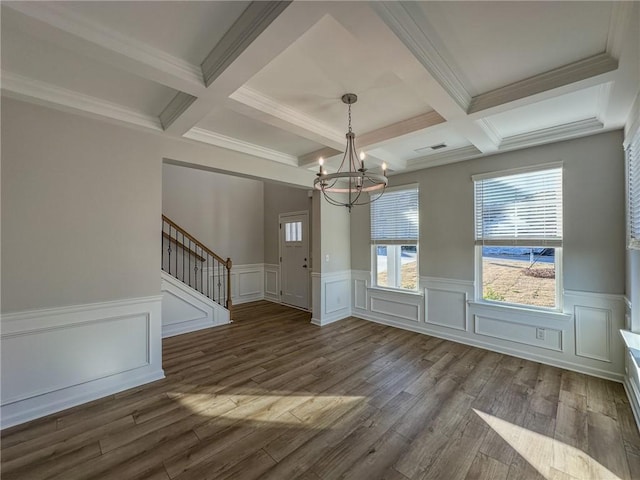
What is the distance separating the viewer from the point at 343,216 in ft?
17.3

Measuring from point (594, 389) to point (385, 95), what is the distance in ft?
11.7

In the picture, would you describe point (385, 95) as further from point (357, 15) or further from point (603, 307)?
point (603, 307)

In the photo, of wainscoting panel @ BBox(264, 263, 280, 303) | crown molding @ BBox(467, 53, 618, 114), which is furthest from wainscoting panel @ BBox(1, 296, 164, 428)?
crown molding @ BBox(467, 53, 618, 114)

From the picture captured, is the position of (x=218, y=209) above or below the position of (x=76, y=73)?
below

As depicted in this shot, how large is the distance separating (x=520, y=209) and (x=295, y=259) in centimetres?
428

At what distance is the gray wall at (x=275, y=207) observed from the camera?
20.4ft

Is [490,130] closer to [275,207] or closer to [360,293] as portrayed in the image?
[360,293]

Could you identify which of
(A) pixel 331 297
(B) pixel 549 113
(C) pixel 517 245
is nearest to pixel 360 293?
(A) pixel 331 297

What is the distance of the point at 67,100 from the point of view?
93.4 inches

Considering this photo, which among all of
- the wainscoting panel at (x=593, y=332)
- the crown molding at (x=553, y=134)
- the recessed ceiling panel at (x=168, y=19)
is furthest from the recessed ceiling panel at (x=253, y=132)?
the wainscoting panel at (x=593, y=332)

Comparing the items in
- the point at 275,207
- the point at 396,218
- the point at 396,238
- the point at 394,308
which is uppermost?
the point at 275,207

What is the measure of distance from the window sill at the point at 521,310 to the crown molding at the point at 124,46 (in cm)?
416

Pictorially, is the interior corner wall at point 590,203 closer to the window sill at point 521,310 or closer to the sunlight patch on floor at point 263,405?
the window sill at point 521,310

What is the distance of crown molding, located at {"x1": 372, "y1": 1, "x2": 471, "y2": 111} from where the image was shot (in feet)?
4.72
